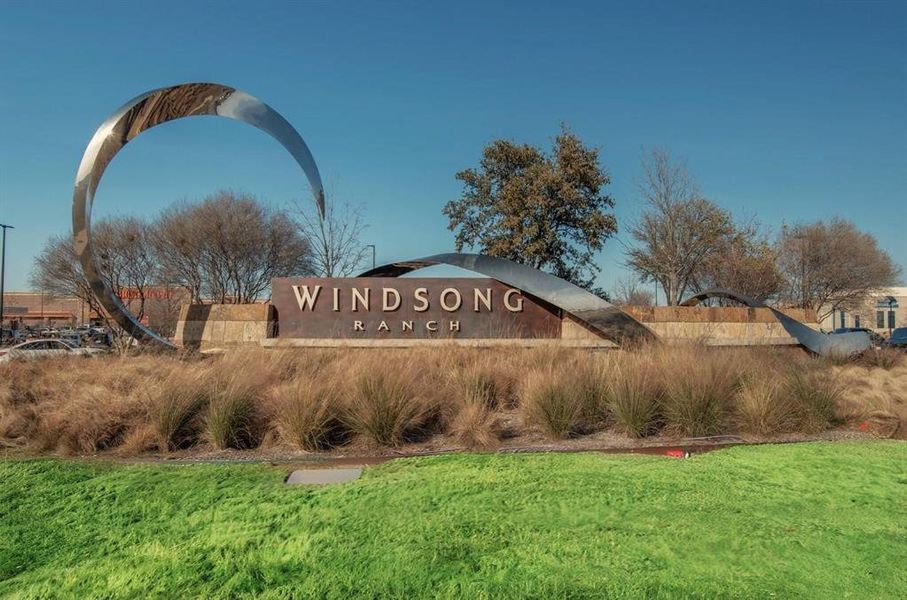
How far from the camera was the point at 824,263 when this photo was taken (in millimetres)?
36625

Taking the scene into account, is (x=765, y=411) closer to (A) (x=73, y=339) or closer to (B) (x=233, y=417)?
(B) (x=233, y=417)

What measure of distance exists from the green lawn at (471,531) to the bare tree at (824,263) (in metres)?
35.5

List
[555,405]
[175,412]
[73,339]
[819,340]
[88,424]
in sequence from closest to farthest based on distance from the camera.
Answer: [88,424]
[175,412]
[555,405]
[819,340]
[73,339]

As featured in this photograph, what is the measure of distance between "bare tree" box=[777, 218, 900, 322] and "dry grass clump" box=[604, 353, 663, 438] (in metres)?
32.5

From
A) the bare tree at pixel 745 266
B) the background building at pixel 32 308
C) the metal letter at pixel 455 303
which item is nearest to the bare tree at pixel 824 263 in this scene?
the bare tree at pixel 745 266

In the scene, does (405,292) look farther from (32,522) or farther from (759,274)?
(759,274)

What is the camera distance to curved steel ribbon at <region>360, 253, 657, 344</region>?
13.4 meters

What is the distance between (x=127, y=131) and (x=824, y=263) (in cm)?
3600

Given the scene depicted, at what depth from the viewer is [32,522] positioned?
146 inches

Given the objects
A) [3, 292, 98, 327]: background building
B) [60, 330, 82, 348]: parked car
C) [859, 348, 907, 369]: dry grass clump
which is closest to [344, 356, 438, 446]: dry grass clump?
[859, 348, 907, 369]: dry grass clump

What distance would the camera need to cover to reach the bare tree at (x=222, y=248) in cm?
3381

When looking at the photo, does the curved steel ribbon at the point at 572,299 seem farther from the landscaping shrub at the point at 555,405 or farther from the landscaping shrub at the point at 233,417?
the landscaping shrub at the point at 233,417

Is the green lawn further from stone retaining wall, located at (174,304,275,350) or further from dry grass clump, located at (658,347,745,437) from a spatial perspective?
stone retaining wall, located at (174,304,275,350)

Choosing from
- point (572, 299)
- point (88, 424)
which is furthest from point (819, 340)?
point (88, 424)
